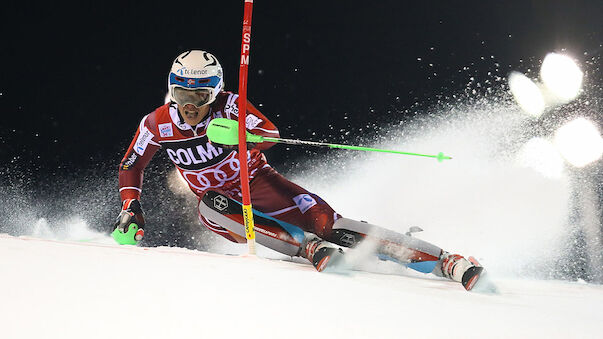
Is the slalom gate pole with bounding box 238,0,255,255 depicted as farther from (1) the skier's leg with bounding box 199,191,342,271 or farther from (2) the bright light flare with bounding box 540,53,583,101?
(2) the bright light flare with bounding box 540,53,583,101

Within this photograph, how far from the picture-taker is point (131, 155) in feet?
12.0

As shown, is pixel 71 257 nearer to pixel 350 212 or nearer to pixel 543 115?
pixel 350 212

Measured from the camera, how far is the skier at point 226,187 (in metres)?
3.15

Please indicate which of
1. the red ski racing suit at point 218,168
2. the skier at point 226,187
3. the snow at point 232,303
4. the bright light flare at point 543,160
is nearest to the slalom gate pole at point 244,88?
the skier at point 226,187

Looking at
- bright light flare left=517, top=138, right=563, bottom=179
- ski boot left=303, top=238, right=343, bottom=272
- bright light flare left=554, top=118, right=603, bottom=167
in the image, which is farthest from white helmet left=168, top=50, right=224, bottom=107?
bright light flare left=554, top=118, right=603, bottom=167

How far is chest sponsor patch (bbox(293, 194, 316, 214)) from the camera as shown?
3439mm

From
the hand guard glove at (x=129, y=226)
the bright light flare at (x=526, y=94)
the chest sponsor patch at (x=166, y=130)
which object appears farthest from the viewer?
the bright light flare at (x=526, y=94)

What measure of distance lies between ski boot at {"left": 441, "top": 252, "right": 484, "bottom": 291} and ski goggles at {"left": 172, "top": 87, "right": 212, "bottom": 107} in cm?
155

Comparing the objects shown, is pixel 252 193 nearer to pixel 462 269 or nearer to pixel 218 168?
pixel 218 168

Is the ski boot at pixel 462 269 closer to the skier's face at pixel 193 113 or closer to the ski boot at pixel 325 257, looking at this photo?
the ski boot at pixel 325 257

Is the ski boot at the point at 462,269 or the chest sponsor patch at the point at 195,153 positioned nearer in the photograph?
the ski boot at the point at 462,269

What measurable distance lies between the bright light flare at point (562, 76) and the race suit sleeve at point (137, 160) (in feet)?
11.0

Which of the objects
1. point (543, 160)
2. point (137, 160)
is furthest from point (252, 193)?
point (543, 160)

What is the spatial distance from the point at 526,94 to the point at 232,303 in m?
3.90
